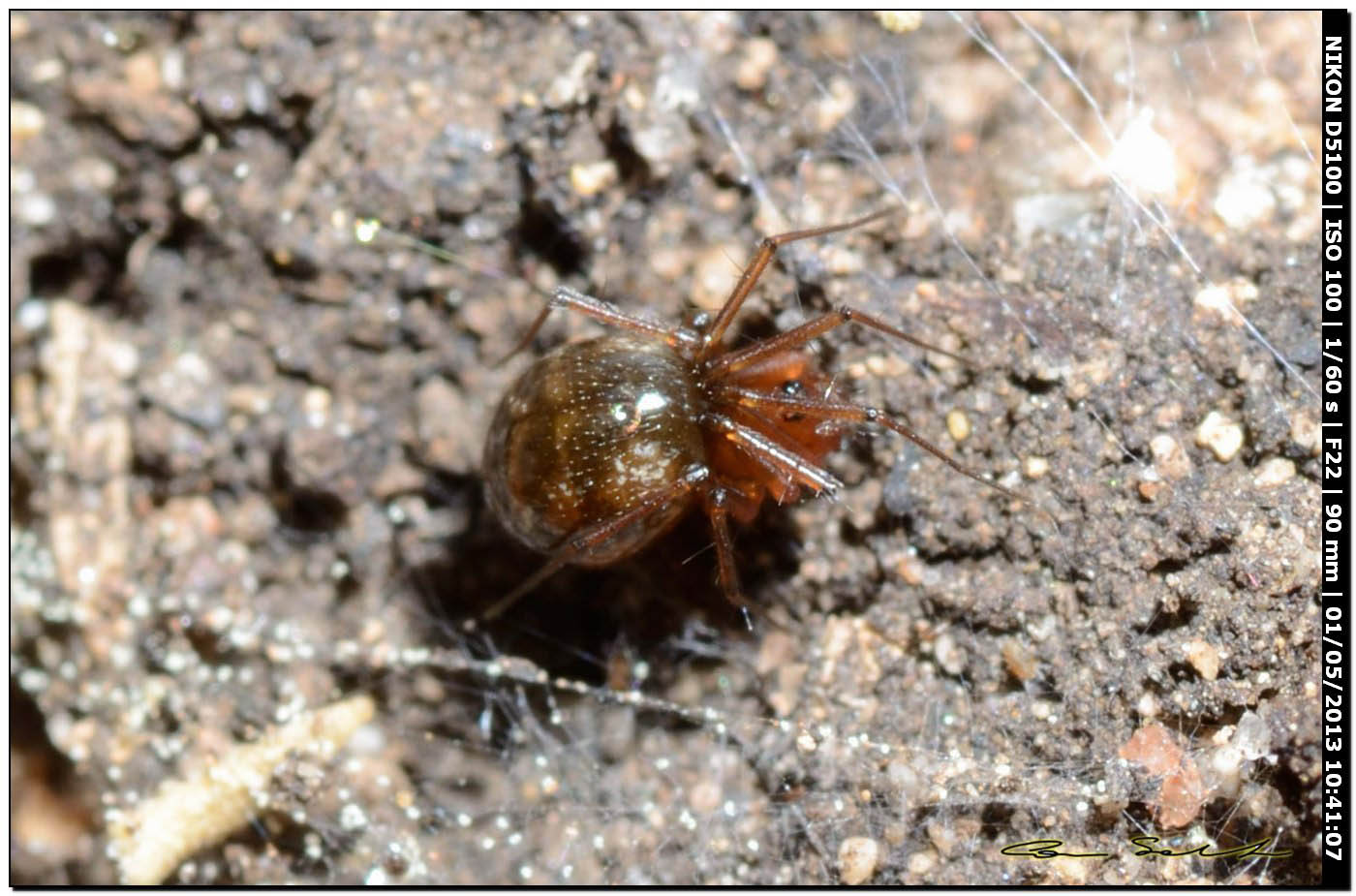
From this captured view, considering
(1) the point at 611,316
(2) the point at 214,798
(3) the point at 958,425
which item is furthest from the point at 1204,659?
(2) the point at 214,798

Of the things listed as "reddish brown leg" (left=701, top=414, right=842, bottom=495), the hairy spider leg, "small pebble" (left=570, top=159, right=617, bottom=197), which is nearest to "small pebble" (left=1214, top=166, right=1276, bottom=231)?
"reddish brown leg" (left=701, top=414, right=842, bottom=495)

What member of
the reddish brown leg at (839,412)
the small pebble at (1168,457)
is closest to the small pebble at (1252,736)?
the small pebble at (1168,457)

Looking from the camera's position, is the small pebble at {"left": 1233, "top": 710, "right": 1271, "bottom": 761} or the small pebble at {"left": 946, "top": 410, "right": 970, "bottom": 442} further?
the small pebble at {"left": 946, "top": 410, "right": 970, "bottom": 442}

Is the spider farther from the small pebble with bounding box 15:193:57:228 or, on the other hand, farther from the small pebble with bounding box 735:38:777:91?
the small pebble with bounding box 15:193:57:228

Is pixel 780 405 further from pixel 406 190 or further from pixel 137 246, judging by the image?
pixel 137 246

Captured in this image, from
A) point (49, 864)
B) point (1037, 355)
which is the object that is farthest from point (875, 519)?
point (49, 864)
